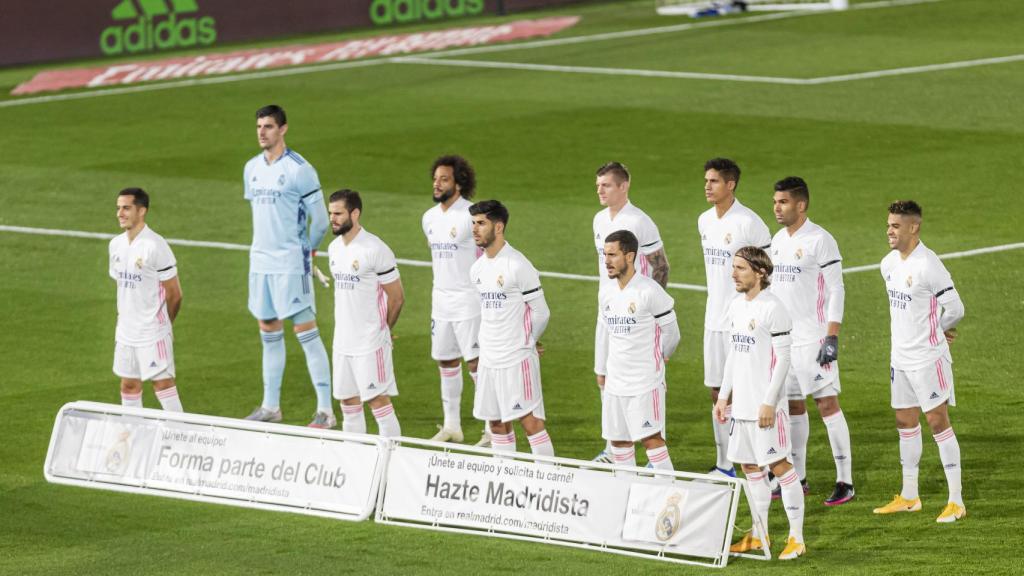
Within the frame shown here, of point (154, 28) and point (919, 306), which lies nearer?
point (919, 306)

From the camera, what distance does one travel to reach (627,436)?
38.0ft

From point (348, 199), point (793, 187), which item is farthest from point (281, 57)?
point (793, 187)

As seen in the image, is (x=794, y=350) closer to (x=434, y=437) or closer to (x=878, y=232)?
(x=434, y=437)

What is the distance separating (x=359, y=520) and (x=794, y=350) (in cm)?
326

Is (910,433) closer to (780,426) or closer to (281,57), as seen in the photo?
(780,426)

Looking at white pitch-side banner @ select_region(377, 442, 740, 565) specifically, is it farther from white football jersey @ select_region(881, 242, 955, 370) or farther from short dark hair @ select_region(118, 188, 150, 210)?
short dark hair @ select_region(118, 188, 150, 210)

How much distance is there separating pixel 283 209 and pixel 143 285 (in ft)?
4.66

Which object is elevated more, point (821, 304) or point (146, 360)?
point (821, 304)

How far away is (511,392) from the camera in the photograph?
1205 centimetres

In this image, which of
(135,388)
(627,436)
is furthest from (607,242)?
(135,388)

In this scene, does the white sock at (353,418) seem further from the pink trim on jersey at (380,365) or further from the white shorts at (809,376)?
the white shorts at (809,376)

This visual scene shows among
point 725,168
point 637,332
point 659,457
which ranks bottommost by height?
point 659,457

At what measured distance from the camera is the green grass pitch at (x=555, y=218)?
11.2 m

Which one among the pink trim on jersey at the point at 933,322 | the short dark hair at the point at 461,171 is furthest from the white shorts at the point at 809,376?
the short dark hair at the point at 461,171
